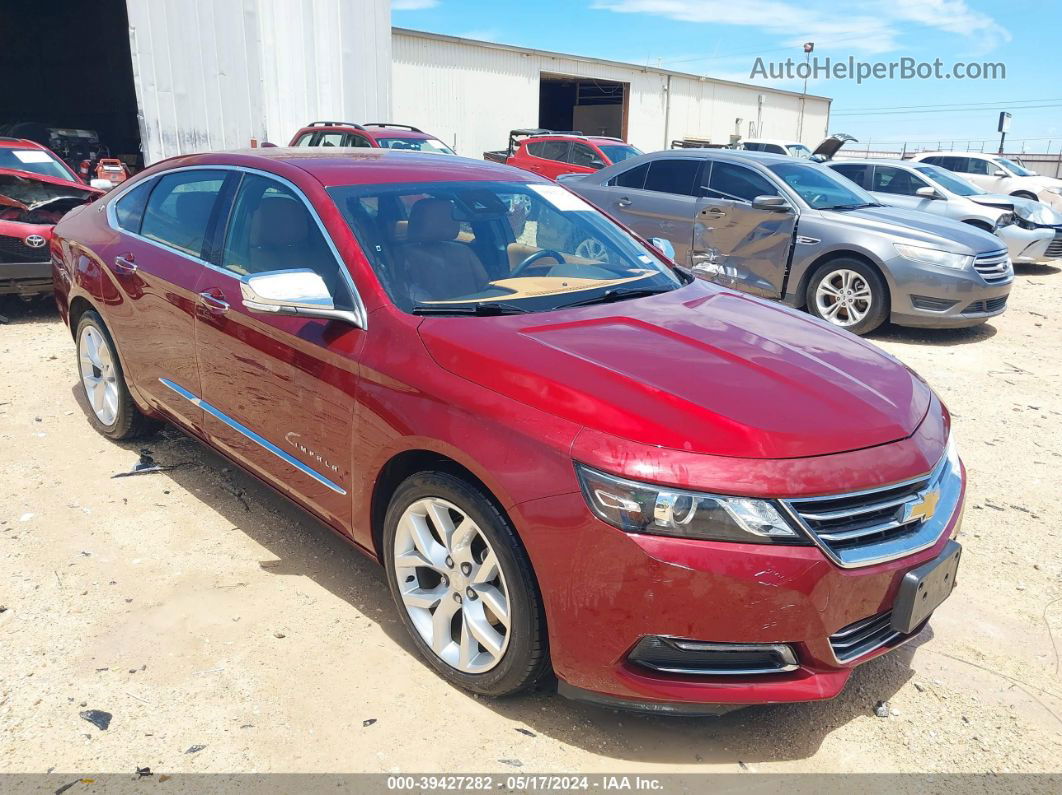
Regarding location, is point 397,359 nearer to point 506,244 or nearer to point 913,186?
point 506,244

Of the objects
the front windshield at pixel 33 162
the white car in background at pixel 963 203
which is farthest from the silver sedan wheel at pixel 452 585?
the white car in background at pixel 963 203

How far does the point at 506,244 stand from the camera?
131 inches

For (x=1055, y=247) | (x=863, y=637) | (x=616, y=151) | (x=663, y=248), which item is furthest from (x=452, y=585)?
(x=616, y=151)

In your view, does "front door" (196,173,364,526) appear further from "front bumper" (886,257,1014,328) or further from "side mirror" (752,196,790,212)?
"front bumper" (886,257,1014,328)

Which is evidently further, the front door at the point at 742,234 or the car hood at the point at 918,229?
the front door at the point at 742,234

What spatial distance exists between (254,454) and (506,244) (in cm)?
135

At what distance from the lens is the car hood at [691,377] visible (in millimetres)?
2229

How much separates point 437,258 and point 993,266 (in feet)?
21.4

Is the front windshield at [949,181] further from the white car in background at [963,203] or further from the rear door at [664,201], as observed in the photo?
the rear door at [664,201]

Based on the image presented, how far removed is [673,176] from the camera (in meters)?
8.63

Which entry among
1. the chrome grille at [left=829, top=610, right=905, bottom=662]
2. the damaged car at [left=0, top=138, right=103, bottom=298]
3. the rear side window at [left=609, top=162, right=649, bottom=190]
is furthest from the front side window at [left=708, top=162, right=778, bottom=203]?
the chrome grille at [left=829, top=610, right=905, bottom=662]

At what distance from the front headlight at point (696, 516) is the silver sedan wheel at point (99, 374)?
3.41 meters

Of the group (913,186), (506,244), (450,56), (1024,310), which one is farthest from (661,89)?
(506,244)
